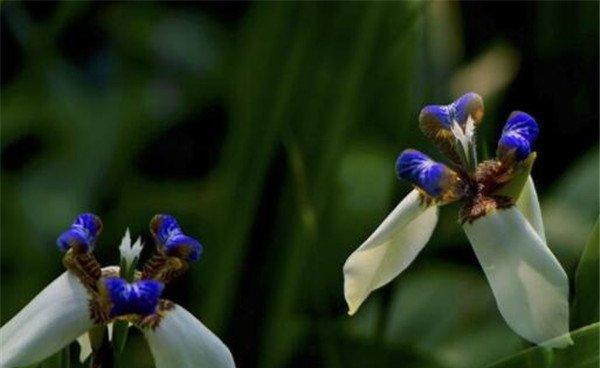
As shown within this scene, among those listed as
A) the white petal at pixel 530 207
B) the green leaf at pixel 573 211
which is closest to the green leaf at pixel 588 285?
the white petal at pixel 530 207

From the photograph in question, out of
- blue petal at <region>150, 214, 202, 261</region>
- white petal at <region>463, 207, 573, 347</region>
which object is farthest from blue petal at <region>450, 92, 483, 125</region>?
blue petal at <region>150, 214, 202, 261</region>

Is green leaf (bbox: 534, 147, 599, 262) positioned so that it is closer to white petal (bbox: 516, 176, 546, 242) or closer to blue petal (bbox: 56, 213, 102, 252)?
white petal (bbox: 516, 176, 546, 242)

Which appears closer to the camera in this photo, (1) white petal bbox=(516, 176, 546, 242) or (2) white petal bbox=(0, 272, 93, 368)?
(2) white petal bbox=(0, 272, 93, 368)

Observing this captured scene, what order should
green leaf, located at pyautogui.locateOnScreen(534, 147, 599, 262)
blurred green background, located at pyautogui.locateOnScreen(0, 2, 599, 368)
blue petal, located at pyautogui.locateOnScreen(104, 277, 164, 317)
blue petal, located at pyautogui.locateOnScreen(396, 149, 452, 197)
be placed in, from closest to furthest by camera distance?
blue petal, located at pyautogui.locateOnScreen(104, 277, 164, 317) < blue petal, located at pyautogui.locateOnScreen(396, 149, 452, 197) < blurred green background, located at pyautogui.locateOnScreen(0, 2, 599, 368) < green leaf, located at pyautogui.locateOnScreen(534, 147, 599, 262)

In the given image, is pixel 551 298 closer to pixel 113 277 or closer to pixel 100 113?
pixel 113 277

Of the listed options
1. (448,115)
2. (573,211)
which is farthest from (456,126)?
(573,211)

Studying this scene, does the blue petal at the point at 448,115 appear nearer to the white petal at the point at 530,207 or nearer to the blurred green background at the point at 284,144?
the white petal at the point at 530,207
